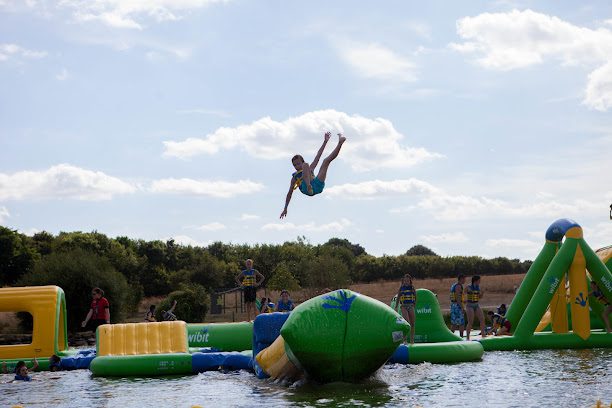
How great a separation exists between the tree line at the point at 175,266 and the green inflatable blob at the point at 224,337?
32.6ft

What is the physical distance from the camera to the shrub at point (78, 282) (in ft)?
88.7

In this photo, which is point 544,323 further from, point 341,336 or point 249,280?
point 341,336

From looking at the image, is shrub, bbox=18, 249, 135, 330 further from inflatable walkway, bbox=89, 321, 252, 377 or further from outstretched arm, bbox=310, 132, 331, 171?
outstretched arm, bbox=310, 132, 331, 171

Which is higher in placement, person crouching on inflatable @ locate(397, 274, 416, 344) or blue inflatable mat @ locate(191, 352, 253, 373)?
person crouching on inflatable @ locate(397, 274, 416, 344)

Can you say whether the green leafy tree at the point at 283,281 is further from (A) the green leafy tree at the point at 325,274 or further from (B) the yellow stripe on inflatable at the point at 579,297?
(B) the yellow stripe on inflatable at the point at 579,297

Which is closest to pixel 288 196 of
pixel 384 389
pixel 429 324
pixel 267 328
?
pixel 267 328

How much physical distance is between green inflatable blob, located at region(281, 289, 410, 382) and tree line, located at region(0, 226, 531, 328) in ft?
55.9

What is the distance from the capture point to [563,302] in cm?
1738

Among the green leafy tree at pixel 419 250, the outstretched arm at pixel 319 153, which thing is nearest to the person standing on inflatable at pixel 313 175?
the outstretched arm at pixel 319 153

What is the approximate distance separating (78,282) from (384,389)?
18225 millimetres

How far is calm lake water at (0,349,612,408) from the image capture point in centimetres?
987

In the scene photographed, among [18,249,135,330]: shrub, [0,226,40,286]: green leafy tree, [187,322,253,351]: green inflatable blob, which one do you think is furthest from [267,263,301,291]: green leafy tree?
[187,322,253,351]: green inflatable blob

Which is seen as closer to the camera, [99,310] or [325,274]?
[99,310]

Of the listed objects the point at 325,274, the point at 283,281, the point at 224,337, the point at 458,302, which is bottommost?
the point at 224,337
